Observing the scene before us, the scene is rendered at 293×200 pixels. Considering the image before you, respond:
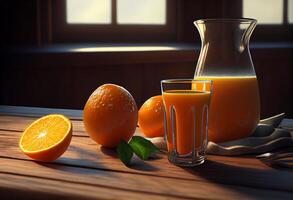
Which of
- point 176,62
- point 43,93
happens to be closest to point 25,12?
point 43,93

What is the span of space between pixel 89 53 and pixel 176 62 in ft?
1.61

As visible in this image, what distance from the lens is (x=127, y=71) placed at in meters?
2.36

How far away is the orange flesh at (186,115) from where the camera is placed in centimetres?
69

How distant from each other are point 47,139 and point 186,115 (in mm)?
222

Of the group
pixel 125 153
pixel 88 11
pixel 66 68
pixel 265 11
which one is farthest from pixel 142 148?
pixel 265 11

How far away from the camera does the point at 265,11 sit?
300 cm

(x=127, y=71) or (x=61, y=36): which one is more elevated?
(x=61, y=36)

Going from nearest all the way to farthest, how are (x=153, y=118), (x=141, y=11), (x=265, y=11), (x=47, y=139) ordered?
(x=47, y=139) → (x=153, y=118) → (x=141, y=11) → (x=265, y=11)

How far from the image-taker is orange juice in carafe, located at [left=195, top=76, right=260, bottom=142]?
81cm

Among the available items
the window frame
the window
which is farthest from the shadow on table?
the window

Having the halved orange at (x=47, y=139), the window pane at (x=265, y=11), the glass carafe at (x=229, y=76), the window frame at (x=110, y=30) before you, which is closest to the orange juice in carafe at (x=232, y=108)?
the glass carafe at (x=229, y=76)

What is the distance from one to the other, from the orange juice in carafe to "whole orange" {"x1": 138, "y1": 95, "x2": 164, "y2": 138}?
9cm

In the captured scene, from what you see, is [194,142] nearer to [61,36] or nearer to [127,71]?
[127,71]

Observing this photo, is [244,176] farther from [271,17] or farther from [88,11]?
[271,17]
